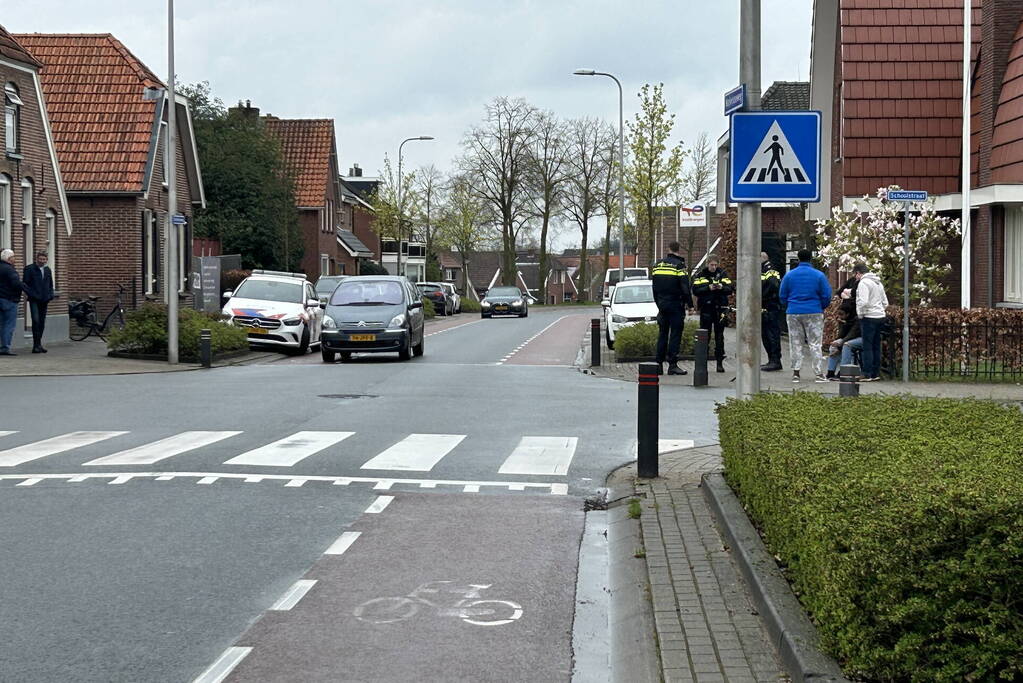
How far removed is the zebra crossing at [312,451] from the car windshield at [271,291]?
16052mm

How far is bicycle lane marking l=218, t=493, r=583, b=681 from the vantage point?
18.3 feet

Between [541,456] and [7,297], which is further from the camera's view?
[7,297]

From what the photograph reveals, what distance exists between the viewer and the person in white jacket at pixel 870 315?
18984 millimetres

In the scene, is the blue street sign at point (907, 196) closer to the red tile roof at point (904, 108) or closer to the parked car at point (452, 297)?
the red tile roof at point (904, 108)

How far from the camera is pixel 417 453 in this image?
38.8 feet

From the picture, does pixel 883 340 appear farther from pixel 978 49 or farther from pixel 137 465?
pixel 137 465

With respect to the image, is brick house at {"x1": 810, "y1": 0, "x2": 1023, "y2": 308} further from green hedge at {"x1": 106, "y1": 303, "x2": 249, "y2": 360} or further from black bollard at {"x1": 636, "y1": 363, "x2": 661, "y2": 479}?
black bollard at {"x1": 636, "y1": 363, "x2": 661, "y2": 479}

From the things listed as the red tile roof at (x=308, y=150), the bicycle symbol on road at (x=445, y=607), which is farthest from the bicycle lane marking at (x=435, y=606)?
the red tile roof at (x=308, y=150)

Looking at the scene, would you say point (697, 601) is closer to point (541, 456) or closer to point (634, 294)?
point (541, 456)

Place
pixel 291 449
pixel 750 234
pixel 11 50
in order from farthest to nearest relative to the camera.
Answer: pixel 11 50 → pixel 291 449 → pixel 750 234

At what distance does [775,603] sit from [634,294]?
79.3 feet

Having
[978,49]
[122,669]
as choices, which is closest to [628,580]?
[122,669]

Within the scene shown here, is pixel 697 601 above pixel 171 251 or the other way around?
the other way around

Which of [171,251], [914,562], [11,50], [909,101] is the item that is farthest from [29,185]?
[914,562]
